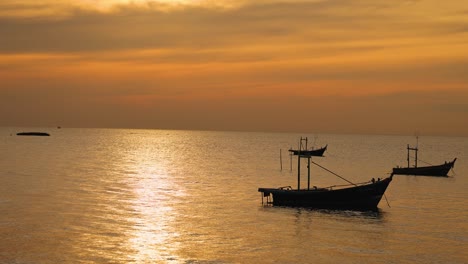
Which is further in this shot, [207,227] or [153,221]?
[153,221]

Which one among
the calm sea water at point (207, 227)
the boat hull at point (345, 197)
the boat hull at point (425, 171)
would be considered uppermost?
the boat hull at point (425, 171)

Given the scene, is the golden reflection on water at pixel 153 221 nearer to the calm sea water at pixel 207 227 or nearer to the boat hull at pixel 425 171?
the calm sea water at pixel 207 227

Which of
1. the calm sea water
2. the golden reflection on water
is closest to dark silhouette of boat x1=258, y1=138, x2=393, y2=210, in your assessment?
the calm sea water

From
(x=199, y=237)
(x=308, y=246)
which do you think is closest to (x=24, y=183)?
(x=199, y=237)

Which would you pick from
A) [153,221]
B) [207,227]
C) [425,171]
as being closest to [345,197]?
[207,227]

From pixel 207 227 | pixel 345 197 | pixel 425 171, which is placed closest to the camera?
pixel 207 227

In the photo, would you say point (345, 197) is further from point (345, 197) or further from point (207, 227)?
point (207, 227)

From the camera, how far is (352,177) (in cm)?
9669

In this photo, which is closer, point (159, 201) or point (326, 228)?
point (326, 228)

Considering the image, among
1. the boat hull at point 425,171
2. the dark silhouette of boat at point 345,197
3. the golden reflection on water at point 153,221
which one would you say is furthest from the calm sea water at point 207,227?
the boat hull at point 425,171

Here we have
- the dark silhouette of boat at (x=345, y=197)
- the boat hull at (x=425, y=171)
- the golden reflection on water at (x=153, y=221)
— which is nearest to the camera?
the golden reflection on water at (x=153, y=221)

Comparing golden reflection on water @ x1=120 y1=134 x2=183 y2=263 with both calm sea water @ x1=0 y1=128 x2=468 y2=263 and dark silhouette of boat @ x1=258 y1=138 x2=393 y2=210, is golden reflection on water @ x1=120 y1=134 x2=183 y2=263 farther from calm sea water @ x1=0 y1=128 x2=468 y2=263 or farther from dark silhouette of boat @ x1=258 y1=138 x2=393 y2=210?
dark silhouette of boat @ x1=258 y1=138 x2=393 y2=210

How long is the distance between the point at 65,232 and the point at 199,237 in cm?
935

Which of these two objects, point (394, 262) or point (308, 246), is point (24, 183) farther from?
point (394, 262)
